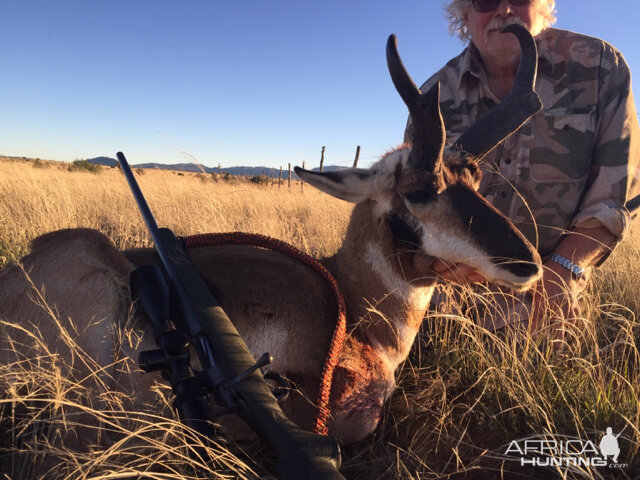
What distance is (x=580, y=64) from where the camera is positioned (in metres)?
3.91

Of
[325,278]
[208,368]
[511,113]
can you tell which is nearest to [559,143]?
[511,113]

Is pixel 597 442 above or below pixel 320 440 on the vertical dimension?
below

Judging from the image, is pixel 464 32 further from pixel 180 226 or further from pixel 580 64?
pixel 180 226

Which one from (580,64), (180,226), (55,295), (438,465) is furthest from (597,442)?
(180,226)

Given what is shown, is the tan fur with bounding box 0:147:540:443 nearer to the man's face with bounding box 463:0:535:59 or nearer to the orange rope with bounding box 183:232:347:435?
the orange rope with bounding box 183:232:347:435

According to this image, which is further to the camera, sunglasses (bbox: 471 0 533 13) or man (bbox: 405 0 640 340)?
sunglasses (bbox: 471 0 533 13)

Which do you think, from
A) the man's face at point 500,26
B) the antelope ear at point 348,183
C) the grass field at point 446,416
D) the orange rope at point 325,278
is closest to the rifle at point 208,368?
the grass field at point 446,416

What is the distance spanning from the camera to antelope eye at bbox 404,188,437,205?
8.39 ft

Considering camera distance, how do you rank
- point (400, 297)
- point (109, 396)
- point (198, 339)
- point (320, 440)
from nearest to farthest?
point (320, 440) → point (198, 339) → point (109, 396) → point (400, 297)

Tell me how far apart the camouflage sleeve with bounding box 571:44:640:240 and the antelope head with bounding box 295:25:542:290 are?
1169mm

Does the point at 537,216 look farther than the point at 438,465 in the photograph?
Yes

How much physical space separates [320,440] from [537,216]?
343cm

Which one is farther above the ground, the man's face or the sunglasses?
the sunglasses
